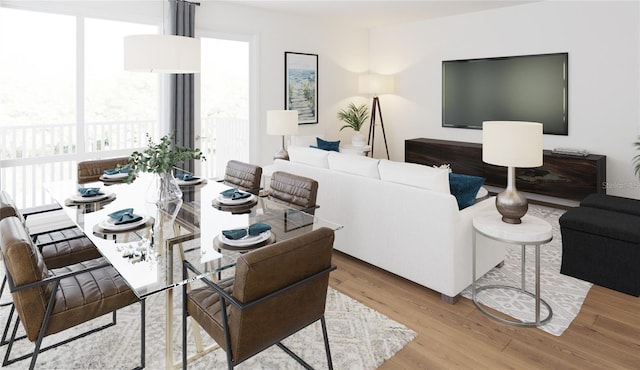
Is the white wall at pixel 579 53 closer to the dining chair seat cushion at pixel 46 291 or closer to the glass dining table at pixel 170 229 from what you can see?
the glass dining table at pixel 170 229

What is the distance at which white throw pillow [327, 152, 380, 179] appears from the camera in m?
3.31

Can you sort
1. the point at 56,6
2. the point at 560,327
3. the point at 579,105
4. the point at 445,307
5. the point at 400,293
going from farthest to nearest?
the point at 579,105 → the point at 56,6 → the point at 400,293 → the point at 445,307 → the point at 560,327

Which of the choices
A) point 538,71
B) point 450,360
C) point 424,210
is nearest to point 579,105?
point 538,71

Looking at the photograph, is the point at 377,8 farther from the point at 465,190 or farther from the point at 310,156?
the point at 465,190

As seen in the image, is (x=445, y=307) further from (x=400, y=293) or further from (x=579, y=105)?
(x=579, y=105)

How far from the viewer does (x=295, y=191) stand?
296 centimetres

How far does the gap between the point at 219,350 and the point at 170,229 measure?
0.74 metres

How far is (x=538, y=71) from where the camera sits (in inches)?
216

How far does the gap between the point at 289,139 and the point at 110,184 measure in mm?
Result: 3326

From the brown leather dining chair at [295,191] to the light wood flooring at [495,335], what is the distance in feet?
2.34

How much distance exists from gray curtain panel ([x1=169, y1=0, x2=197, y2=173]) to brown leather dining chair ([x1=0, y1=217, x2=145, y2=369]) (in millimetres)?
3034

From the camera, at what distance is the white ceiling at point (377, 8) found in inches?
219

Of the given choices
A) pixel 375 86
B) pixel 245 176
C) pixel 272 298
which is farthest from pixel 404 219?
pixel 375 86

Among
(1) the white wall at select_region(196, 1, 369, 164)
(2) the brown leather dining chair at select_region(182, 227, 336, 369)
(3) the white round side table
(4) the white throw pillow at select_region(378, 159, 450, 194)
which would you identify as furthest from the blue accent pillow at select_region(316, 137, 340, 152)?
(2) the brown leather dining chair at select_region(182, 227, 336, 369)
